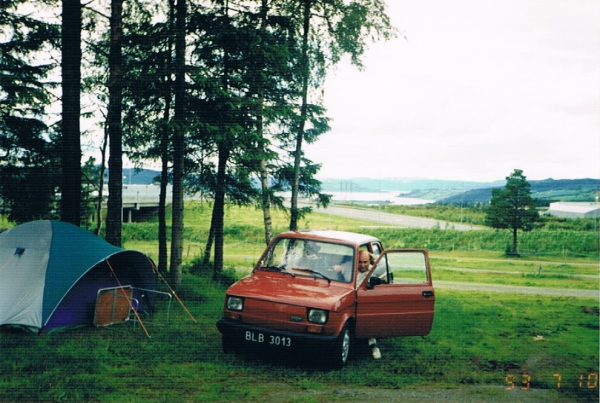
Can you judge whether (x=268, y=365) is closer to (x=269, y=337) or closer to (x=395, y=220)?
(x=269, y=337)

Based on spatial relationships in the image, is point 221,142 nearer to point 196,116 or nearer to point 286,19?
point 196,116

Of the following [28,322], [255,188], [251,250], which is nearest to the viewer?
[28,322]

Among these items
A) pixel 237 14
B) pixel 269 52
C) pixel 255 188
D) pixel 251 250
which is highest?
pixel 237 14

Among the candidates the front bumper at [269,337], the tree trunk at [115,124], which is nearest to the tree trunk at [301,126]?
the tree trunk at [115,124]

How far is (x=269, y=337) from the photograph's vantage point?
6727mm

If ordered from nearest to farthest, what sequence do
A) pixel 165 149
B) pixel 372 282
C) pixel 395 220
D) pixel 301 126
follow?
1. pixel 372 282
2. pixel 165 149
3. pixel 301 126
4. pixel 395 220

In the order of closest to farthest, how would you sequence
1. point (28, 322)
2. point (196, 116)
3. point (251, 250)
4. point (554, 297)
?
point (28, 322) → point (196, 116) → point (554, 297) → point (251, 250)

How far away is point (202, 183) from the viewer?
15000mm

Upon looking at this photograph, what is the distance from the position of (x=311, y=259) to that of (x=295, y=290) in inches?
36.0

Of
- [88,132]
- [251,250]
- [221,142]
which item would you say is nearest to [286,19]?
[221,142]

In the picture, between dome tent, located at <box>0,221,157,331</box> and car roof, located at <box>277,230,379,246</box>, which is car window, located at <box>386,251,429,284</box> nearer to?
car roof, located at <box>277,230,379,246</box>

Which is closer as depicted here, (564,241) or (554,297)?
(554,297)

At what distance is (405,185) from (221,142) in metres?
18.5

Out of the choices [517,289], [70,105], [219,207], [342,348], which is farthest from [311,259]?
[517,289]
